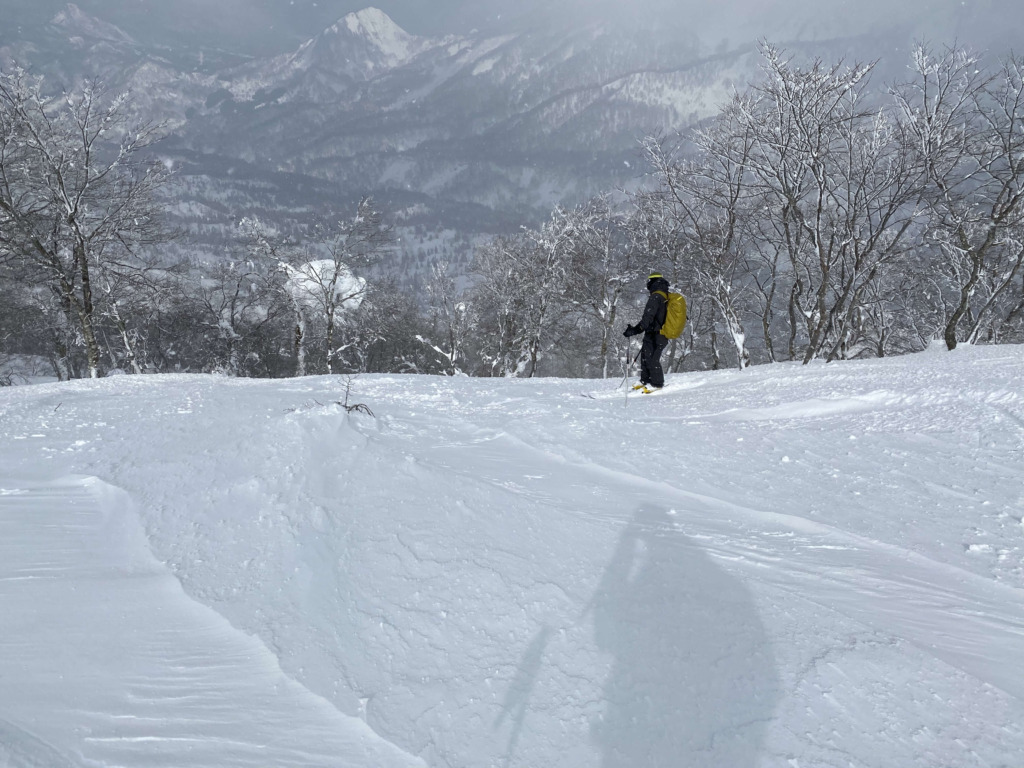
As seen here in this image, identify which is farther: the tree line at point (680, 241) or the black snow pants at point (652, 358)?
the tree line at point (680, 241)

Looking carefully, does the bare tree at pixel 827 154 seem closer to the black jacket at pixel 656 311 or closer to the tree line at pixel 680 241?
the tree line at pixel 680 241

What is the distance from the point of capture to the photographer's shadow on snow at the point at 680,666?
5.09 ft

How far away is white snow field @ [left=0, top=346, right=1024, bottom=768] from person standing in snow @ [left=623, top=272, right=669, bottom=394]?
302 cm

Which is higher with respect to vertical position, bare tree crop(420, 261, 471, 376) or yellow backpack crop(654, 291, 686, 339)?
bare tree crop(420, 261, 471, 376)

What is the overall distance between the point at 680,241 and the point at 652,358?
11545mm

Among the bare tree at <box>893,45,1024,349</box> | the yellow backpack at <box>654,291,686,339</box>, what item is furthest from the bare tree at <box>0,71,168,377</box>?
the bare tree at <box>893,45,1024,349</box>

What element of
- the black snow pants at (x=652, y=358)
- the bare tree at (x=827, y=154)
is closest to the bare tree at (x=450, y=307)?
the bare tree at (x=827, y=154)

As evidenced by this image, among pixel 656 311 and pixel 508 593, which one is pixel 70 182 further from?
pixel 508 593

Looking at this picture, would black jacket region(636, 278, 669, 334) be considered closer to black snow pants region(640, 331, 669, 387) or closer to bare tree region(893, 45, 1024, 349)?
black snow pants region(640, 331, 669, 387)

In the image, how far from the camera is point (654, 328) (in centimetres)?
723

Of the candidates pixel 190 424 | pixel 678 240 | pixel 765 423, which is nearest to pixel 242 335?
pixel 678 240

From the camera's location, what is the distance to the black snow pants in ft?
23.8

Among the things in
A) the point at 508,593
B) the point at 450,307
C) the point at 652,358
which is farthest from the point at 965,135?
the point at 450,307

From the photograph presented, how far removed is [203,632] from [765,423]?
4.56 metres
